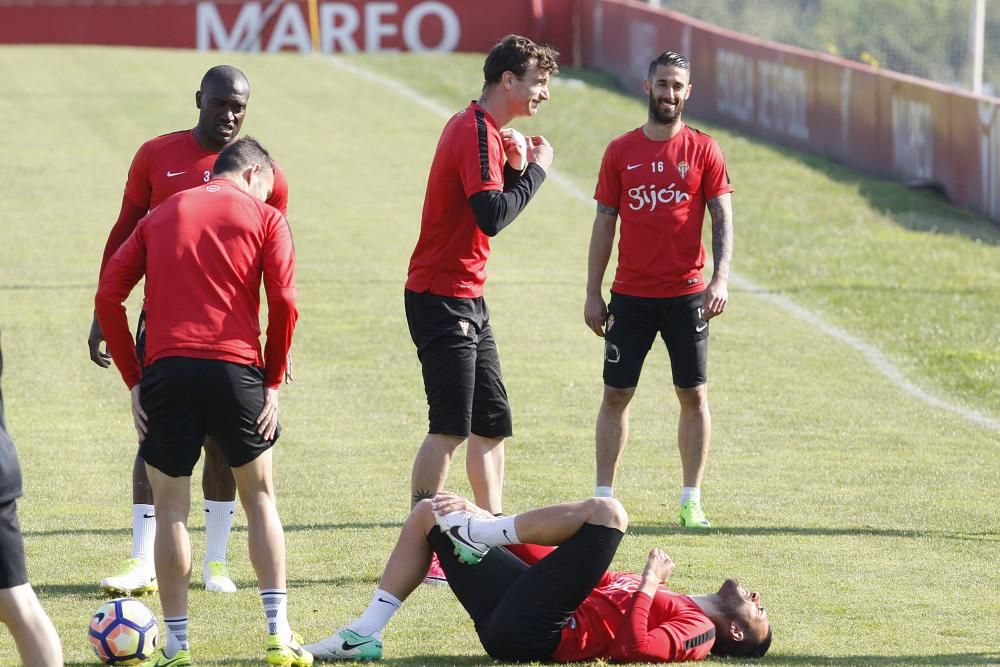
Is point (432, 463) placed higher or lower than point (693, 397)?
higher

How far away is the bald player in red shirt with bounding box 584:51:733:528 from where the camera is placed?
29.4ft

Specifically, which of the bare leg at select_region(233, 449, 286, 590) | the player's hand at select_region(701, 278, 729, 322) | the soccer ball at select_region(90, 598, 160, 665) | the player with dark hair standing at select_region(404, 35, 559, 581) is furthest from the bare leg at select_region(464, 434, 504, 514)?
the soccer ball at select_region(90, 598, 160, 665)

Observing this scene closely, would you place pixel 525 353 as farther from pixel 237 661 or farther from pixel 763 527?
pixel 237 661

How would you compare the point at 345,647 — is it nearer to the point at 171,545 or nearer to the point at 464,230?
the point at 171,545

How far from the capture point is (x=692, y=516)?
912cm

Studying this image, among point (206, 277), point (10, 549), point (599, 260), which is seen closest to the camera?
point (10, 549)

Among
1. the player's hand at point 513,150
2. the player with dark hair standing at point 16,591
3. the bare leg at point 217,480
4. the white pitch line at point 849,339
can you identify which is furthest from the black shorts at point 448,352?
A: the white pitch line at point 849,339

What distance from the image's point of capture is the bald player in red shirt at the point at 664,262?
8.96m

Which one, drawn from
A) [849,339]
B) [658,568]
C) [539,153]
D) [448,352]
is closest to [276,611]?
[658,568]

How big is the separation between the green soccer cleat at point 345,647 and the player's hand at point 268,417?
35.5 inches

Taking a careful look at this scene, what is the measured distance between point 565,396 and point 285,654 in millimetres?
6748

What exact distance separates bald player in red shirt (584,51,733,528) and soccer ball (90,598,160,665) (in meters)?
3.17

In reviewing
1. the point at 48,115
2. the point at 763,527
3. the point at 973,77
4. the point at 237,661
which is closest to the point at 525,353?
the point at 763,527

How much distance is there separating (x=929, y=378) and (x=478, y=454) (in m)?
6.93
